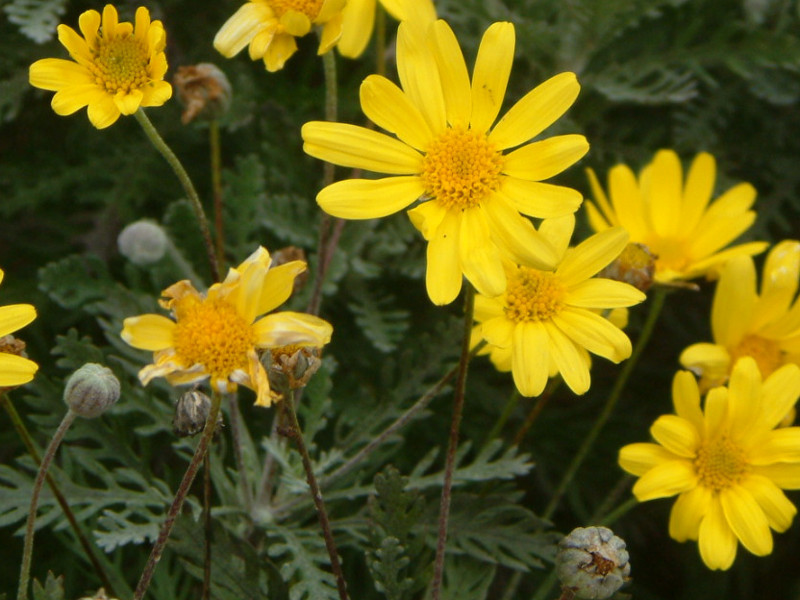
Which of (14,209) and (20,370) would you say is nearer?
(20,370)

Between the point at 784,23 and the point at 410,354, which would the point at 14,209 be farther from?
the point at 784,23

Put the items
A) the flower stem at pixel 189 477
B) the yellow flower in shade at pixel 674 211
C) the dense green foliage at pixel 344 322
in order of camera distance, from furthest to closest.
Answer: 1. the yellow flower in shade at pixel 674 211
2. the dense green foliage at pixel 344 322
3. the flower stem at pixel 189 477

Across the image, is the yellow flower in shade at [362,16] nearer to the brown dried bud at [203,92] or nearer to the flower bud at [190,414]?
the brown dried bud at [203,92]

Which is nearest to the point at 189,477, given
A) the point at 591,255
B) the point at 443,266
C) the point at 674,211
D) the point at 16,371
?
the point at 16,371

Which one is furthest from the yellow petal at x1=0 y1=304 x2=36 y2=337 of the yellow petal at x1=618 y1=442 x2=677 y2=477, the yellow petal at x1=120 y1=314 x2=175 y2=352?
the yellow petal at x1=618 y1=442 x2=677 y2=477

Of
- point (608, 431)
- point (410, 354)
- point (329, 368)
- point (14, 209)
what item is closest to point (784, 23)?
point (608, 431)

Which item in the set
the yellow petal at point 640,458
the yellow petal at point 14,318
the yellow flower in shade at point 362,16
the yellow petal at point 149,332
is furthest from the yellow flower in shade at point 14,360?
the yellow petal at point 640,458
